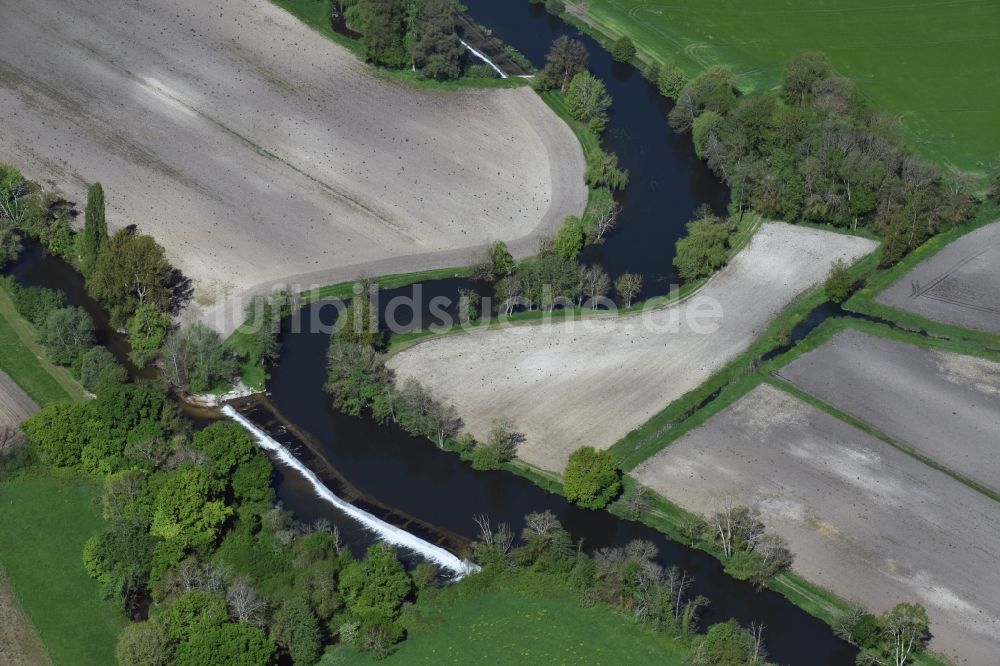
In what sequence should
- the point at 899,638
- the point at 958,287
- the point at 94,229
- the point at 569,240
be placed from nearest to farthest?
the point at 899,638, the point at 94,229, the point at 569,240, the point at 958,287

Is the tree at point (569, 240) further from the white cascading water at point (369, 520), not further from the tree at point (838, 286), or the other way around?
the white cascading water at point (369, 520)

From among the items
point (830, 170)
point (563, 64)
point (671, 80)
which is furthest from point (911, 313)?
point (563, 64)

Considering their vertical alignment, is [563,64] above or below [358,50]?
above

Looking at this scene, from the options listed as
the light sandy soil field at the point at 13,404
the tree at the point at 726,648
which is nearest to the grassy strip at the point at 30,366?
the light sandy soil field at the point at 13,404

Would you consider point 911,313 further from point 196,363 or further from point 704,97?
point 196,363

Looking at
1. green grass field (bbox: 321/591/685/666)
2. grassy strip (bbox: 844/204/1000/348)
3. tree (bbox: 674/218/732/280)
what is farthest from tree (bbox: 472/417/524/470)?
grassy strip (bbox: 844/204/1000/348)

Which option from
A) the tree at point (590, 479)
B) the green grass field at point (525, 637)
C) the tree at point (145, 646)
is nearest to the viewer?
the tree at point (145, 646)
